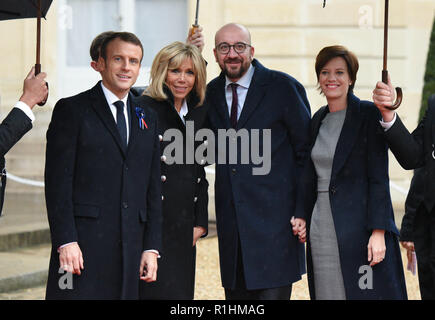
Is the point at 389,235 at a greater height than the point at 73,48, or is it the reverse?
the point at 73,48

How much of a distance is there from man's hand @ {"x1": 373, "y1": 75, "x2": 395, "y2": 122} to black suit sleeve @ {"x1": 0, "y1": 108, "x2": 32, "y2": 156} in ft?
5.54

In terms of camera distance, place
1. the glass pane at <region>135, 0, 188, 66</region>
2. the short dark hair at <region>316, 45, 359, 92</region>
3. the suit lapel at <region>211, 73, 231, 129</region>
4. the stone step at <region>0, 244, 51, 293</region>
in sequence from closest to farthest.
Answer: the short dark hair at <region>316, 45, 359, 92</region>
the suit lapel at <region>211, 73, 231, 129</region>
the stone step at <region>0, 244, 51, 293</region>
the glass pane at <region>135, 0, 188, 66</region>

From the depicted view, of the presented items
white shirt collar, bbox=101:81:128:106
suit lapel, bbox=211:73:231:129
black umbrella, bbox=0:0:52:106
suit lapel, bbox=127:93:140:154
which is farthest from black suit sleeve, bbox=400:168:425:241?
black umbrella, bbox=0:0:52:106

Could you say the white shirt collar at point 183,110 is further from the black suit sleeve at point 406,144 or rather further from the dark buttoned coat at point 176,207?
the black suit sleeve at point 406,144

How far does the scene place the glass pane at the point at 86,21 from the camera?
1380 centimetres

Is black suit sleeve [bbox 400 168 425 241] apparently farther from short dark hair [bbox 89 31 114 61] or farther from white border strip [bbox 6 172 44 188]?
white border strip [bbox 6 172 44 188]

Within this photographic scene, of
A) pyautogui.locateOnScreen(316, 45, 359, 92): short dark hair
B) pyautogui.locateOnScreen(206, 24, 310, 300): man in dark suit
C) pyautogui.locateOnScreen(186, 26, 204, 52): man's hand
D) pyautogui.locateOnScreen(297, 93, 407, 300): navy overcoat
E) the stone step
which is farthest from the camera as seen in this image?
the stone step

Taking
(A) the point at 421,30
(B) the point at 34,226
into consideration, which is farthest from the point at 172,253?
(A) the point at 421,30

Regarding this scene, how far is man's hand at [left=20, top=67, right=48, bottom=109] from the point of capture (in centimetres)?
404

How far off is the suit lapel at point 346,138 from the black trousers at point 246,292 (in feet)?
2.57
